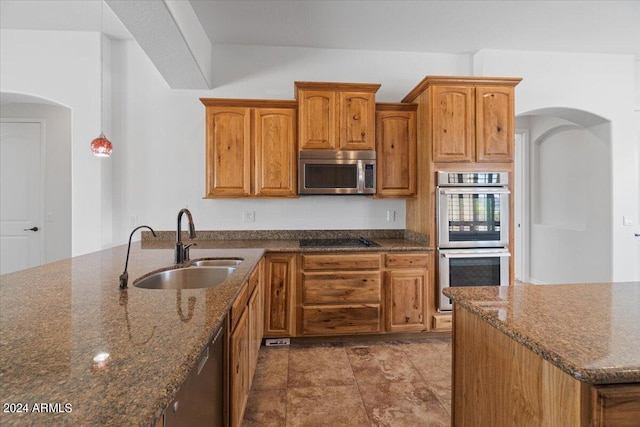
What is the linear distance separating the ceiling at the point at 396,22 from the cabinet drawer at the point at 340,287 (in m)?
2.34

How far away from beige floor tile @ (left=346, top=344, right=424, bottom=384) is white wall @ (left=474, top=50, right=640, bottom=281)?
289cm

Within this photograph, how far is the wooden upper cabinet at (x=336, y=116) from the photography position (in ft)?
9.80

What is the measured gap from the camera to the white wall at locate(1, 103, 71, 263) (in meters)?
4.03

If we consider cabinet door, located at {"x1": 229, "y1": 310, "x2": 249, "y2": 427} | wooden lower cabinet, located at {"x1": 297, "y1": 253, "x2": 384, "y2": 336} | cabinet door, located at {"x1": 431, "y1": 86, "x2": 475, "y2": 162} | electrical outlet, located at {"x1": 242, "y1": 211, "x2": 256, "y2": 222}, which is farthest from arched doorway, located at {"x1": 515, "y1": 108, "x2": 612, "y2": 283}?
cabinet door, located at {"x1": 229, "y1": 310, "x2": 249, "y2": 427}

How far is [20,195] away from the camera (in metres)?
3.97

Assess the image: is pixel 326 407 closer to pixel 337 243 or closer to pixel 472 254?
pixel 337 243

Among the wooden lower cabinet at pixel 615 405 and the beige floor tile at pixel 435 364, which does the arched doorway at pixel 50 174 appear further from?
the wooden lower cabinet at pixel 615 405

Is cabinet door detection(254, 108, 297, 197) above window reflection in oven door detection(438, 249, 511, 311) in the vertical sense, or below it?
above

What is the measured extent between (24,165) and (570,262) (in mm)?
7198

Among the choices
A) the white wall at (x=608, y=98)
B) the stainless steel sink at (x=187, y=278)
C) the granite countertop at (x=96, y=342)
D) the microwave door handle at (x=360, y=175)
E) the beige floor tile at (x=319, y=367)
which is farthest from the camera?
the white wall at (x=608, y=98)

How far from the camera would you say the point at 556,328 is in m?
0.96

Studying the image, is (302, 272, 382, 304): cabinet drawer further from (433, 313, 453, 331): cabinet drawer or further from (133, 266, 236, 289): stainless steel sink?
(133, 266, 236, 289): stainless steel sink

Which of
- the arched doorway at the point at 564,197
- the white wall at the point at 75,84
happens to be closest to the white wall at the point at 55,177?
the white wall at the point at 75,84

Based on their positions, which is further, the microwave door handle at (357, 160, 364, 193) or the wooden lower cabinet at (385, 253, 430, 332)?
the microwave door handle at (357, 160, 364, 193)
